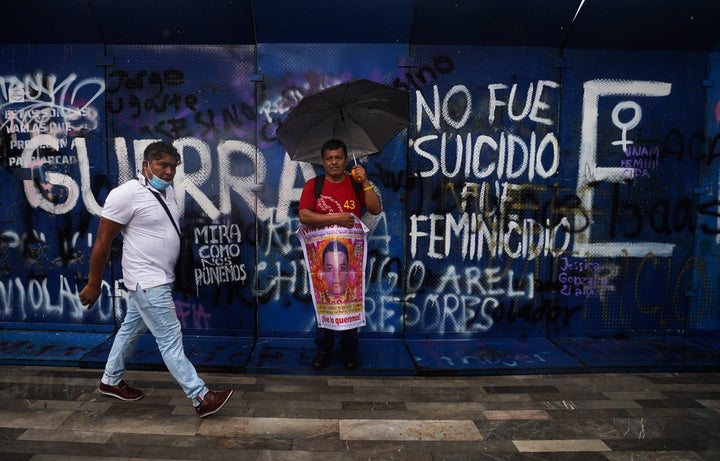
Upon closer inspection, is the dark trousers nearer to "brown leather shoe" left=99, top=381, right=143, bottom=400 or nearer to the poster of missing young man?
the poster of missing young man

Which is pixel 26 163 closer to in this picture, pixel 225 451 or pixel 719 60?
pixel 225 451

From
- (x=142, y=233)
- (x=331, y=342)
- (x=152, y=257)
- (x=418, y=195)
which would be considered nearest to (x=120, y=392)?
(x=152, y=257)

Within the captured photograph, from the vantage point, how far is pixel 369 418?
370 cm

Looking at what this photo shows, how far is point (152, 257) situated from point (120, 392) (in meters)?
1.19

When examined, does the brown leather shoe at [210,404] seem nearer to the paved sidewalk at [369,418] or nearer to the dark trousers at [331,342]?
the paved sidewalk at [369,418]

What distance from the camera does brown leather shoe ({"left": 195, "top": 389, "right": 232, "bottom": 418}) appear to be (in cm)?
360

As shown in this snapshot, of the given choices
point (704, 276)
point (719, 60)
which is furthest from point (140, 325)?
point (719, 60)

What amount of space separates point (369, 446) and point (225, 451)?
0.93m

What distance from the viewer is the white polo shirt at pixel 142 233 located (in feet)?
11.4

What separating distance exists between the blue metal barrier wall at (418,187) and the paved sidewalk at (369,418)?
878mm

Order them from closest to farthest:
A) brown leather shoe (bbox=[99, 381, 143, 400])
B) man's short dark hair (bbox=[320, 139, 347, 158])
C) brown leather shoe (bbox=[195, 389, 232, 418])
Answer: brown leather shoe (bbox=[195, 389, 232, 418]) → brown leather shoe (bbox=[99, 381, 143, 400]) → man's short dark hair (bbox=[320, 139, 347, 158])

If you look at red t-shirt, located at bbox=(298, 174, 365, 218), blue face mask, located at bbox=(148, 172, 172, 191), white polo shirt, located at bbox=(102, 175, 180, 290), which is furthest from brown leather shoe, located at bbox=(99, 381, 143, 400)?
red t-shirt, located at bbox=(298, 174, 365, 218)

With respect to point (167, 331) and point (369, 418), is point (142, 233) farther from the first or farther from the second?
point (369, 418)

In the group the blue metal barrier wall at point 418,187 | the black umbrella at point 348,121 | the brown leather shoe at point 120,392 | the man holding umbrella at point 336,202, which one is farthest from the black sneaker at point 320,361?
the black umbrella at point 348,121
